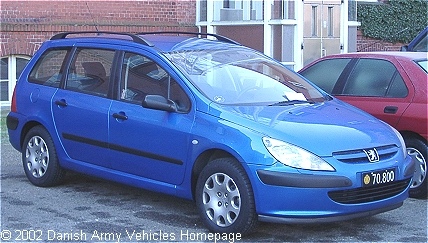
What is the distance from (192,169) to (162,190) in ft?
1.47

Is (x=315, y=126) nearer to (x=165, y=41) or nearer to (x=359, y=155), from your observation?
(x=359, y=155)

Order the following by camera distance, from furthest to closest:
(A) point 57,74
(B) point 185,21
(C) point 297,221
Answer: (B) point 185,21
(A) point 57,74
(C) point 297,221

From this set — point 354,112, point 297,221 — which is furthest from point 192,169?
point 354,112

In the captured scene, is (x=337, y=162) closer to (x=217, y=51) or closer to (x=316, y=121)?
(x=316, y=121)

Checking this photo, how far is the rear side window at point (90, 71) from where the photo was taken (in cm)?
786

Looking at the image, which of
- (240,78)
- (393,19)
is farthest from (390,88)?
(393,19)

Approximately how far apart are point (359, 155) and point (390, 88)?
7.09 ft

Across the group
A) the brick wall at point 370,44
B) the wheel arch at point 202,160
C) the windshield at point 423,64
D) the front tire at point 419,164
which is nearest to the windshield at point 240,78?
the wheel arch at point 202,160

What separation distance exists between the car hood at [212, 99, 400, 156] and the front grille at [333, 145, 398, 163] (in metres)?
0.03

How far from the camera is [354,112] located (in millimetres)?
7277

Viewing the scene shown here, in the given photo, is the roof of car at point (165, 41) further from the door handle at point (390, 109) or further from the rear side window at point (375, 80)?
the door handle at point (390, 109)

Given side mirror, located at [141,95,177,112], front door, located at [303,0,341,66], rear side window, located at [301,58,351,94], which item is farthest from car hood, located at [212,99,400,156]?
front door, located at [303,0,341,66]

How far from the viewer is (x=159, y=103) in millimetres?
6992

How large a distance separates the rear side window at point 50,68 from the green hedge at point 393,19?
11626 millimetres
